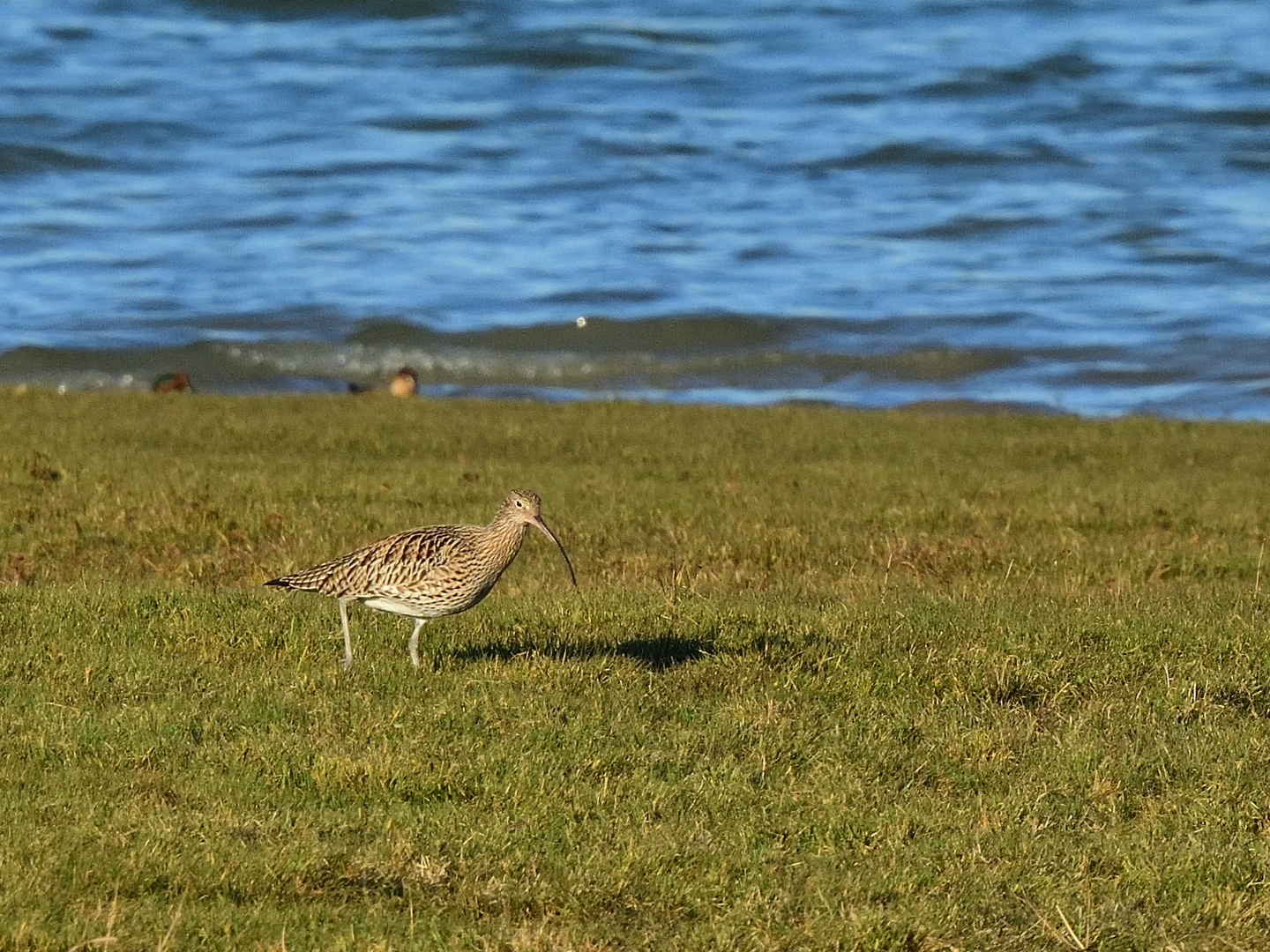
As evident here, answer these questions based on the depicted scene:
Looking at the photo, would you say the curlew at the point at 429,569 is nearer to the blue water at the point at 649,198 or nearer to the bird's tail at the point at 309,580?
the bird's tail at the point at 309,580

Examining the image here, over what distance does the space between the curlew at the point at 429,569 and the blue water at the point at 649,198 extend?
2145cm

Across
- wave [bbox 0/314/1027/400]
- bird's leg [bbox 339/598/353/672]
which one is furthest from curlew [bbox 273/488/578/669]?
wave [bbox 0/314/1027/400]

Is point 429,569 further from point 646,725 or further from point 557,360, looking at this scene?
point 557,360

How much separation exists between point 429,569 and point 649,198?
3884cm

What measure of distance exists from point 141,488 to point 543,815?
377 inches

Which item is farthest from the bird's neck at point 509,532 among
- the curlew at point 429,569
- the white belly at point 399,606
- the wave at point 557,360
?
the wave at point 557,360

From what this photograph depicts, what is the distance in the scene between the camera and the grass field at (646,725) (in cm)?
776

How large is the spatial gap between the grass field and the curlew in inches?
16.3

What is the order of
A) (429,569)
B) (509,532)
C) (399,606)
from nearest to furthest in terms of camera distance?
1. (429,569)
2. (399,606)
3. (509,532)

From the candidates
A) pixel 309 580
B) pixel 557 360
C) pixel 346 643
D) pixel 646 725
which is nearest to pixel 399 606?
pixel 346 643

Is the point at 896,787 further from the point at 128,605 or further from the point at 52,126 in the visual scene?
the point at 52,126

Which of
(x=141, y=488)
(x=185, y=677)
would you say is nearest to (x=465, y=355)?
(x=141, y=488)

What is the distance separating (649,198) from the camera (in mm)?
48719

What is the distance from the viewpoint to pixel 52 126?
5403 cm
